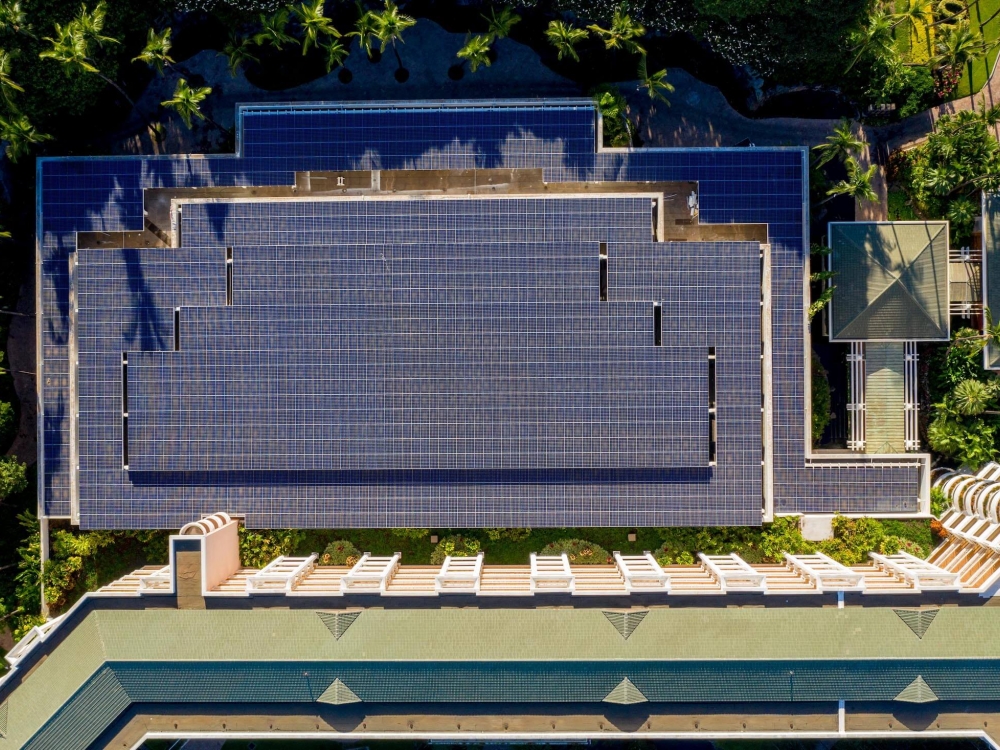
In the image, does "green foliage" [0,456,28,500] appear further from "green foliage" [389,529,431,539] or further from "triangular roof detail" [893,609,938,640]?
"triangular roof detail" [893,609,938,640]

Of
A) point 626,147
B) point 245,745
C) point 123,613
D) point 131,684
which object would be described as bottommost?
point 245,745

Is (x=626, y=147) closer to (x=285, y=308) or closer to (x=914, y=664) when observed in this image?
(x=285, y=308)

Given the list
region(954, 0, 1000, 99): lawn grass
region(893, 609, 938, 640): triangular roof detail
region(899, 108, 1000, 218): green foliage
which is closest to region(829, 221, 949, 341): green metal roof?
region(899, 108, 1000, 218): green foliage

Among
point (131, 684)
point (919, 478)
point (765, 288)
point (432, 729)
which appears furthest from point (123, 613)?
point (919, 478)

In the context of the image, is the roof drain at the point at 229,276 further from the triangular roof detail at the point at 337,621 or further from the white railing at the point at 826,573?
the white railing at the point at 826,573

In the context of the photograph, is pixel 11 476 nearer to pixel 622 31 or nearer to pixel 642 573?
pixel 642 573

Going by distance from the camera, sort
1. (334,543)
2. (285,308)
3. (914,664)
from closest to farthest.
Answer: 1. (914,664)
2. (285,308)
3. (334,543)

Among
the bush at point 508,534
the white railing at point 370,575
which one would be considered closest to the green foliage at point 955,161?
the bush at point 508,534

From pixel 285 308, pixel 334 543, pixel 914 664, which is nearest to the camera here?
pixel 914 664
